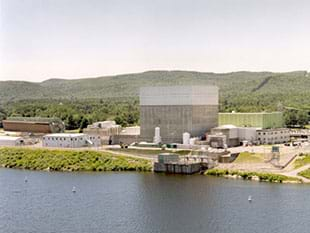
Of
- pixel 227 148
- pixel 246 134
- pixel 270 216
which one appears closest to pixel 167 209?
pixel 270 216

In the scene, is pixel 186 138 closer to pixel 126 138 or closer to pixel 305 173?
pixel 126 138

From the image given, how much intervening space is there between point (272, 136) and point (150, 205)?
2237cm

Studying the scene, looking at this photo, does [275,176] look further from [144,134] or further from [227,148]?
[144,134]

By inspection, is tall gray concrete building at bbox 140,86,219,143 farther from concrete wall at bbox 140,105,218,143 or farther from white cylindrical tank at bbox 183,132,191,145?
white cylindrical tank at bbox 183,132,191,145

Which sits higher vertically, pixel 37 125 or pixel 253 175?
pixel 37 125

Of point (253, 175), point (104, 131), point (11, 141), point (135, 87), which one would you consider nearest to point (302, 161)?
point (253, 175)

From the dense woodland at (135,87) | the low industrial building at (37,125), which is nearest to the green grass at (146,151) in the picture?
the low industrial building at (37,125)

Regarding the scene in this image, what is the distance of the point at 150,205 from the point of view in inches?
1088

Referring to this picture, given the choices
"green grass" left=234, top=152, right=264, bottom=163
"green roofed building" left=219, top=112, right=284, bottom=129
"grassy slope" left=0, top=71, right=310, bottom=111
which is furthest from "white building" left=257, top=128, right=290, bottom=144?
"grassy slope" left=0, top=71, right=310, bottom=111

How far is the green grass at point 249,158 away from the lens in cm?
3878

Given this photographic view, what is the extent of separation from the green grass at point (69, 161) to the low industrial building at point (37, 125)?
12.9 metres

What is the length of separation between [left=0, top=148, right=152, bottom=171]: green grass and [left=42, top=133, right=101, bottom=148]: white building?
3086 mm

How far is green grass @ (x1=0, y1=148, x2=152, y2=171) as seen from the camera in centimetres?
4016

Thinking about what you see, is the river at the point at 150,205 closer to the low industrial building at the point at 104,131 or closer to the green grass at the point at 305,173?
the green grass at the point at 305,173
